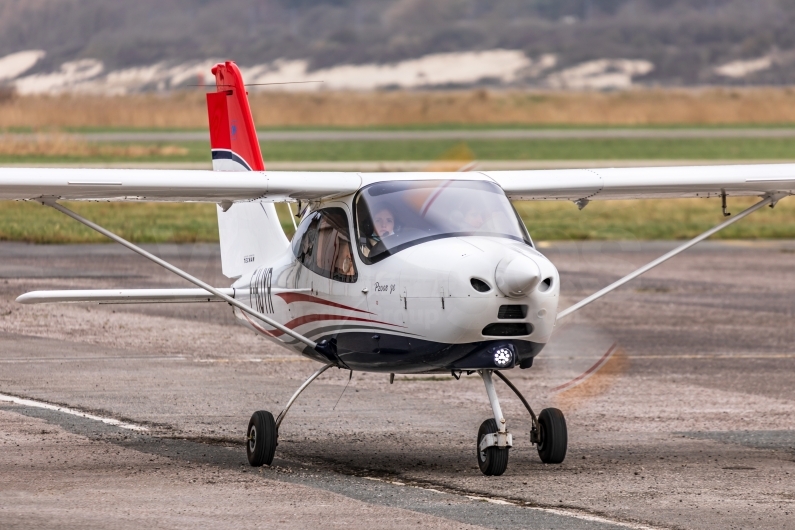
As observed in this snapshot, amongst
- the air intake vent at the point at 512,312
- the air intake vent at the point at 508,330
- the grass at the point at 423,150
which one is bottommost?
the air intake vent at the point at 508,330

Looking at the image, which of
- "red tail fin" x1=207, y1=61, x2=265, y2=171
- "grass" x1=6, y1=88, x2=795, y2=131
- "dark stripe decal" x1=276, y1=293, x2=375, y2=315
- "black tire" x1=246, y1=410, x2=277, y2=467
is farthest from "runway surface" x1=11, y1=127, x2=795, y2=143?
"black tire" x1=246, y1=410, x2=277, y2=467

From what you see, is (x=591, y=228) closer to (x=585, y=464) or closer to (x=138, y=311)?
(x=138, y=311)

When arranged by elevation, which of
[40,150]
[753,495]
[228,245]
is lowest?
[753,495]

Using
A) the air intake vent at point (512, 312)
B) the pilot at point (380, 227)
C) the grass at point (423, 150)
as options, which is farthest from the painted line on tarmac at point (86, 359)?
the grass at point (423, 150)

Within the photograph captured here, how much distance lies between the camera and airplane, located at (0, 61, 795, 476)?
9078mm

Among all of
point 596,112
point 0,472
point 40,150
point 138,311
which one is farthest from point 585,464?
point 596,112

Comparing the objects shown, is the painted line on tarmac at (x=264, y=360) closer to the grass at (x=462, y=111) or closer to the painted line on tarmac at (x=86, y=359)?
the painted line on tarmac at (x=86, y=359)

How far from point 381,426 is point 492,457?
242cm

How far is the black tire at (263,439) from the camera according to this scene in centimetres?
990

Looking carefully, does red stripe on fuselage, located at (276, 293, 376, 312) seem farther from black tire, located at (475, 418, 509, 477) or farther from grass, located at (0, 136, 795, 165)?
grass, located at (0, 136, 795, 165)

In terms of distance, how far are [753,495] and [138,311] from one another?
1214cm

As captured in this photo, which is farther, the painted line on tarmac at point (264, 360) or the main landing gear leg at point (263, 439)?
the painted line on tarmac at point (264, 360)

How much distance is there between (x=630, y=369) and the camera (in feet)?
49.9

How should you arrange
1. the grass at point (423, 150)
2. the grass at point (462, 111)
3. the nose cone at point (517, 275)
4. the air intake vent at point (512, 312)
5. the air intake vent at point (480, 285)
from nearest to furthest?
1. the nose cone at point (517, 275)
2. the air intake vent at point (480, 285)
3. the air intake vent at point (512, 312)
4. the grass at point (423, 150)
5. the grass at point (462, 111)
